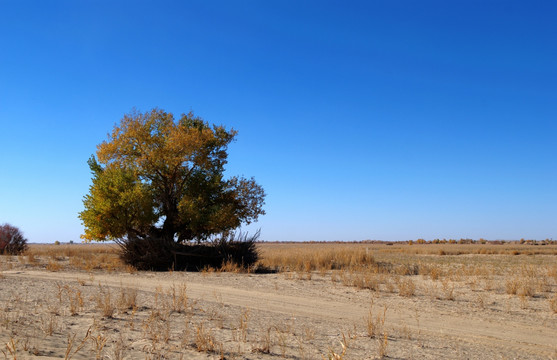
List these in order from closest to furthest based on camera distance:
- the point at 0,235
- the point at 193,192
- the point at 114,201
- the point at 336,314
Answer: the point at 336,314
the point at 114,201
the point at 193,192
the point at 0,235

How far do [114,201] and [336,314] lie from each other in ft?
50.3

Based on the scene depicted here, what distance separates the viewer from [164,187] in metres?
24.4

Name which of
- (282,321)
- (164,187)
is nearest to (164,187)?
(164,187)

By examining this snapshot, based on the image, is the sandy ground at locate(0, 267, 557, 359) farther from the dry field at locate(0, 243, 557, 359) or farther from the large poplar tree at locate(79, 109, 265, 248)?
the large poplar tree at locate(79, 109, 265, 248)

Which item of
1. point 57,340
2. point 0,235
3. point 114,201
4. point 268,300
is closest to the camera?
point 57,340

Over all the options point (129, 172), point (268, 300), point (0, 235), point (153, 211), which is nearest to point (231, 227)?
point (153, 211)

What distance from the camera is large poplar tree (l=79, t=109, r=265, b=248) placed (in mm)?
22406

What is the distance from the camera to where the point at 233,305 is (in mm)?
11625

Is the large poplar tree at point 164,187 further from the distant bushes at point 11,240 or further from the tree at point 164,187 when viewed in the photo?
the distant bushes at point 11,240

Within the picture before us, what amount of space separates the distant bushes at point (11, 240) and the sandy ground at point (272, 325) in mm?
21295

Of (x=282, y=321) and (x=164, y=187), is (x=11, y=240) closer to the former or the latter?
(x=164, y=187)

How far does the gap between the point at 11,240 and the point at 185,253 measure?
756 inches

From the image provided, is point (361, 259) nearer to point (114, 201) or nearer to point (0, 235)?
point (114, 201)

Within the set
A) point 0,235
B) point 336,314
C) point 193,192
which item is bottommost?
point 336,314
